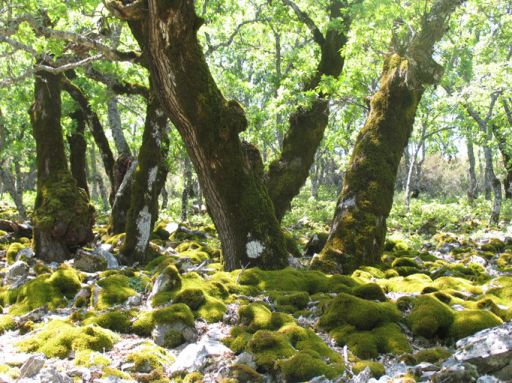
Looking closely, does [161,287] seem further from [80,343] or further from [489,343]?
[489,343]

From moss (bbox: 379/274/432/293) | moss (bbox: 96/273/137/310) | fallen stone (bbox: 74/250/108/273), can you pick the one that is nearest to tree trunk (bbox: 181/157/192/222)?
fallen stone (bbox: 74/250/108/273)

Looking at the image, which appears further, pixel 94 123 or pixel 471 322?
pixel 94 123

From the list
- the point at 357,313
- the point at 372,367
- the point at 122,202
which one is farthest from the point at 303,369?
the point at 122,202

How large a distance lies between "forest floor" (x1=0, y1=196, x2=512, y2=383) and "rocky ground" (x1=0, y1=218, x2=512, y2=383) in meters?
0.01

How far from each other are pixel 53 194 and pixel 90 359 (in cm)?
646

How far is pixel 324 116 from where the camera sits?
12.3m

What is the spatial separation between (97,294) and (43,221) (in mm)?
3861

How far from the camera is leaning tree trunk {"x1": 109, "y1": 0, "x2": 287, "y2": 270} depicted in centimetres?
689

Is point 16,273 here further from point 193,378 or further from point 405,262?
point 405,262

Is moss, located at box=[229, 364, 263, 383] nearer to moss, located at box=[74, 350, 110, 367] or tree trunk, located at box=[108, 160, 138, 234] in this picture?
moss, located at box=[74, 350, 110, 367]

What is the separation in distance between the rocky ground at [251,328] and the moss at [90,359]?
0.01m

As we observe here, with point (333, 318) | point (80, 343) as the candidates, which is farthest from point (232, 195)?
point (80, 343)

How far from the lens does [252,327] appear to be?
5332 mm

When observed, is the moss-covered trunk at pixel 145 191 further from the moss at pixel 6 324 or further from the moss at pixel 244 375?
the moss at pixel 244 375
